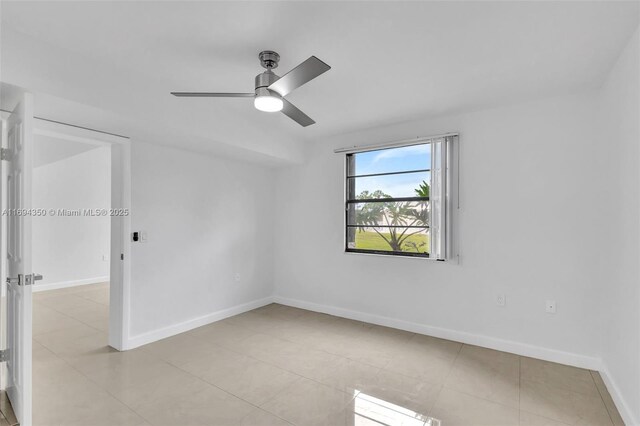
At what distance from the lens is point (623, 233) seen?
2.18 metres

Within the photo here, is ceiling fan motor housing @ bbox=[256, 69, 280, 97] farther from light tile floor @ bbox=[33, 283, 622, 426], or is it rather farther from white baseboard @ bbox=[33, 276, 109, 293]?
white baseboard @ bbox=[33, 276, 109, 293]

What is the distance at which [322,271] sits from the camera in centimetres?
441

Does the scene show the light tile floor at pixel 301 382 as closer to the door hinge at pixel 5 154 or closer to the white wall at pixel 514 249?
the white wall at pixel 514 249

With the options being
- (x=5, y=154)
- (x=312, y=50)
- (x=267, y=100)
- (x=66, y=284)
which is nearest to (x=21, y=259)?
(x=5, y=154)

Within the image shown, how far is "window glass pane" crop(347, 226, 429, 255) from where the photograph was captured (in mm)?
3643

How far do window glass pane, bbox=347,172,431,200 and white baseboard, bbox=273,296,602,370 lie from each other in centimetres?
153

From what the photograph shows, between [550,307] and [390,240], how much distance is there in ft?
5.54

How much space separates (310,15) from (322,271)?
10.7ft

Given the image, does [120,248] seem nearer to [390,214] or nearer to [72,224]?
[390,214]

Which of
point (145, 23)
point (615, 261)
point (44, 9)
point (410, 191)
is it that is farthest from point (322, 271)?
point (44, 9)

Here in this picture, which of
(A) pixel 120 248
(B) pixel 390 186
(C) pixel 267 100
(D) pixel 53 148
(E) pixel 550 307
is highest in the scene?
(D) pixel 53 148

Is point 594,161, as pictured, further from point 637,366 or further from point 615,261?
point 637,366

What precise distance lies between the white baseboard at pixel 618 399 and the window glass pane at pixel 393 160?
7.64ft

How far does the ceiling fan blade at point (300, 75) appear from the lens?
1704 mm
